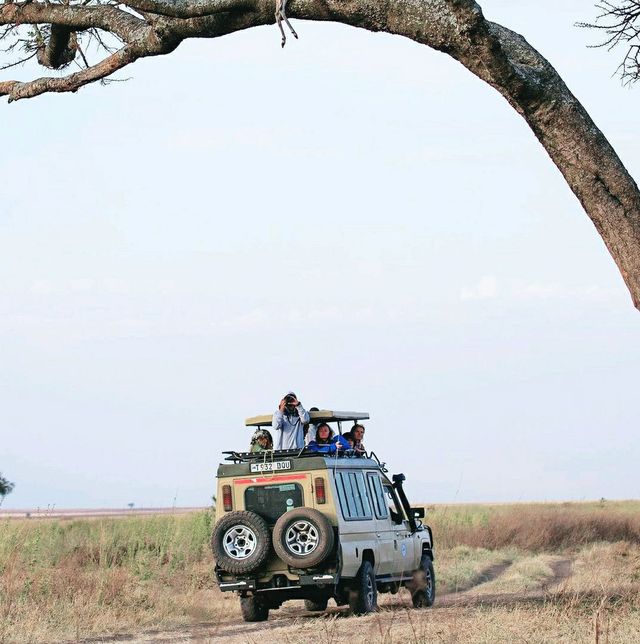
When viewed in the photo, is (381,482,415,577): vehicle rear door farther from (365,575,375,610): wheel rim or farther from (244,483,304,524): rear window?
(244,483,304,524): rear window

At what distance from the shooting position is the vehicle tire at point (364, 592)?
15.1 metres

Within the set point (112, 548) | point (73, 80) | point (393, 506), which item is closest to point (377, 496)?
point (393, 506)

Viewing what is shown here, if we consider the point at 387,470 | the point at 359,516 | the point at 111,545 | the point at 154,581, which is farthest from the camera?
the point at 111,545

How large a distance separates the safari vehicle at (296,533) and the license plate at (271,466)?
0.04ft

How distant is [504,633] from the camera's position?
10938 mm

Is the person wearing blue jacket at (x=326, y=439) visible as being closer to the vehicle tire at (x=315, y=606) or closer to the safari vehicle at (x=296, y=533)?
the safari vehicle at (x=296, y=533)

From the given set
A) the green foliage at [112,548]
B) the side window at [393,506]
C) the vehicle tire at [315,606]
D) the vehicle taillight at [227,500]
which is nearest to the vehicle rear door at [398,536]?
the side window at [393,506]

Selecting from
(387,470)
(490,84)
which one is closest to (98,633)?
(387,470)

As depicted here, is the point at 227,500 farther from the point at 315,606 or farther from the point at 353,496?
the point at 315,606

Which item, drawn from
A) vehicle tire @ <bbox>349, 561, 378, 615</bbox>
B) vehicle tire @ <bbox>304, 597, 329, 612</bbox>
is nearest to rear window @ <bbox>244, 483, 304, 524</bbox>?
vehicle tire @ <bbox>349, 561, 378, 615</bbox>

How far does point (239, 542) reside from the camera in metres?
15.1

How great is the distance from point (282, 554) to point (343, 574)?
0.79 metres

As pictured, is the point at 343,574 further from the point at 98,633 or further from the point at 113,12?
the point at 113,12

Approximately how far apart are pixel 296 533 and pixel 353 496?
3.92 ft
